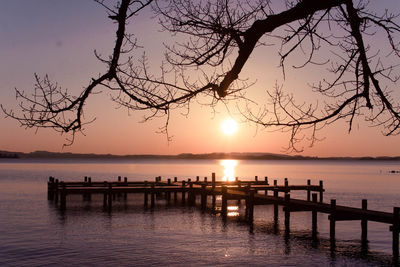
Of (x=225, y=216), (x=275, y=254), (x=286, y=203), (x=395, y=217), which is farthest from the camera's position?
(x=225, y=216)

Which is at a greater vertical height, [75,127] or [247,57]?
[247,57]

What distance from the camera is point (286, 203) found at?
27391 mm

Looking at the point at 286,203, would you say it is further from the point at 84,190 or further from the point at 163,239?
the point at 84,190

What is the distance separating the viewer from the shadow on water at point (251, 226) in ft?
75.9

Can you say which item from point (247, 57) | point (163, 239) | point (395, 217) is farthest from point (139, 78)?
point (163, 239)

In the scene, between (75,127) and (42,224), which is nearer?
(75,127)

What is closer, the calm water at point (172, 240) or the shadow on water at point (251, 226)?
the calm water at point (172, 240)

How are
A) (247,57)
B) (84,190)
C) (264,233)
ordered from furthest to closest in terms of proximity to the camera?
(84,190)
(264,233)
(247,57)

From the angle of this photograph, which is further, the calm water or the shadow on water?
the shadow on water

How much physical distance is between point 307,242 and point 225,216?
10227mm

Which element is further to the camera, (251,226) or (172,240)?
(251,226)

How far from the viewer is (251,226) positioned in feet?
104

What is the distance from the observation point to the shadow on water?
23.1 metres

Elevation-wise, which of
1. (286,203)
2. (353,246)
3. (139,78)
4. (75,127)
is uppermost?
(139,78)
